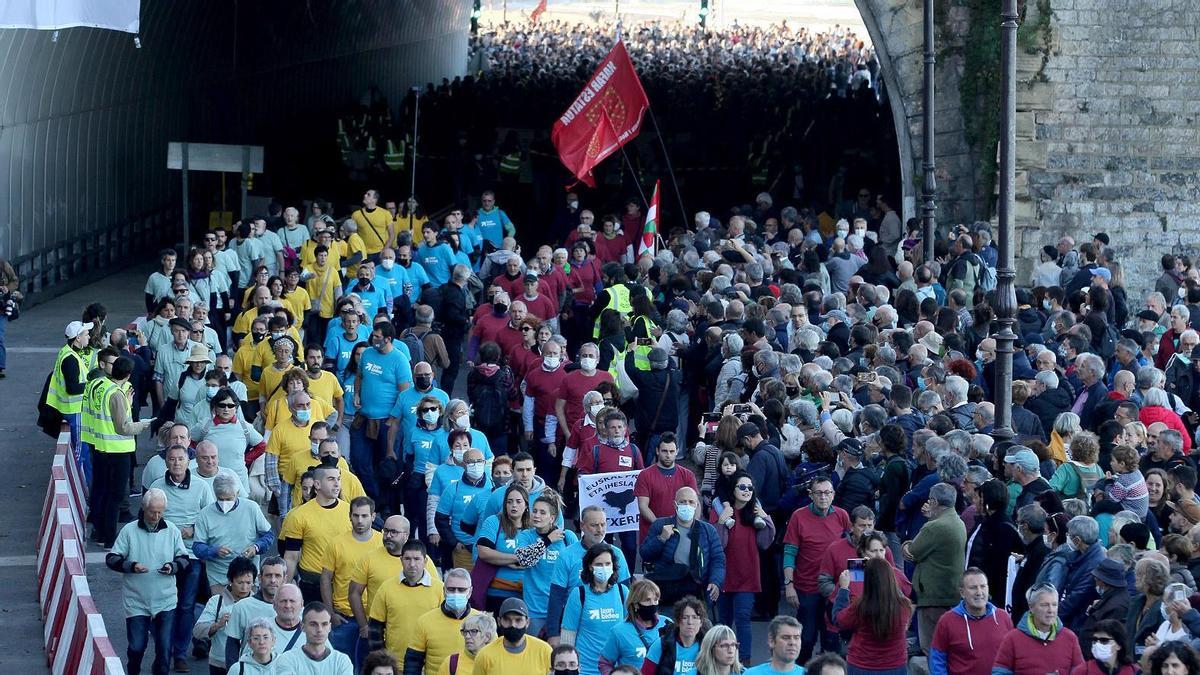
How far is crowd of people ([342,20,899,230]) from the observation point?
31.8 metres

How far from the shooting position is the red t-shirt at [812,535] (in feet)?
42.1

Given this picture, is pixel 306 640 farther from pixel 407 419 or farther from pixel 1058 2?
pixel 1058 2

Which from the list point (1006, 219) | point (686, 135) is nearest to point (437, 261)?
point (1006, 219)

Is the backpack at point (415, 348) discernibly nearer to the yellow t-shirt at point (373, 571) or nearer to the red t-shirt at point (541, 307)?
the red t-shirt at point (541, 307)

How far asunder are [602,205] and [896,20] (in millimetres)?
7386

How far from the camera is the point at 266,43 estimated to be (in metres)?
39.4

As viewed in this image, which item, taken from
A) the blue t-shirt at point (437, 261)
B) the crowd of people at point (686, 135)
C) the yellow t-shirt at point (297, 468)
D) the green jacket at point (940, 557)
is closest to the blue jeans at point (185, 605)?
the yellow t-shirt at point (297, 468)

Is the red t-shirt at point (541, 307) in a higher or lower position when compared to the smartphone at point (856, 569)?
higher

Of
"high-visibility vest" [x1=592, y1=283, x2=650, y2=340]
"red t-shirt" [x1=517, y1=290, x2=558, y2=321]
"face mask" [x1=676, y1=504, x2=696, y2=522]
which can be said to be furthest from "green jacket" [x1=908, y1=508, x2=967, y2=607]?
"red t-shirt" [x1=517, y1=290, x2=558, y2=321]

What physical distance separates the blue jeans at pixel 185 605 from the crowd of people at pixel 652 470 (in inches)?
1.1

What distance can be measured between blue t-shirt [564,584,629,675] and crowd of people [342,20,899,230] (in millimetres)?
15558

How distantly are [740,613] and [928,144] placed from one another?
1299 centimetres

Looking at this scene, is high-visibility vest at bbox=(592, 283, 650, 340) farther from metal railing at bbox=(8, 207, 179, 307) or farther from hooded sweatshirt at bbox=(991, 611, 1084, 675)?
metal railing at bbox=(8, 207, 179, 307)

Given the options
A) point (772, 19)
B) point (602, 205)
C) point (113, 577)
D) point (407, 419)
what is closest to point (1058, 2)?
point (602, 205)
